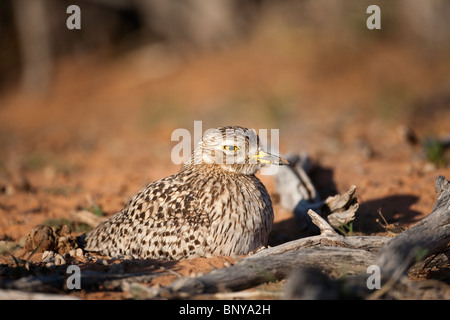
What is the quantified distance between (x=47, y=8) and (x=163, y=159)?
12.1 meters

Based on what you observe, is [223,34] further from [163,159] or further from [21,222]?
[21,222]

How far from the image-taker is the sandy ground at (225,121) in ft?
21.9

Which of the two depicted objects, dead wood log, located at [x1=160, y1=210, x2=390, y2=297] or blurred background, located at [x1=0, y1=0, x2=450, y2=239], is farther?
blurred background, located at [x1=0, y1=0, x2=450, y2=239]

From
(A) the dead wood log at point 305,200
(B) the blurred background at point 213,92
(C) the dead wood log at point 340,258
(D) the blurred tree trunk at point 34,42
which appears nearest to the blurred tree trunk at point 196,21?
(B) the blurred background at point 213,92

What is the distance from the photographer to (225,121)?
1138cm

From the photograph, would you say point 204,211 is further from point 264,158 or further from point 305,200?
point 305,200

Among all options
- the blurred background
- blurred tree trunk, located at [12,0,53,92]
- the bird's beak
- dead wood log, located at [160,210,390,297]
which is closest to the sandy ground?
the blurred background

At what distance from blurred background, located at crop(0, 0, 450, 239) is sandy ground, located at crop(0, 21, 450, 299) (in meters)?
0.05

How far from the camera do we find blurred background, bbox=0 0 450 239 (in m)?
7.48

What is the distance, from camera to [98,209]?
639 centimetres

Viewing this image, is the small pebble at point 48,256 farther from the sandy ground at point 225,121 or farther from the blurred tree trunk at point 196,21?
the blurred tree trunk at point 196,21

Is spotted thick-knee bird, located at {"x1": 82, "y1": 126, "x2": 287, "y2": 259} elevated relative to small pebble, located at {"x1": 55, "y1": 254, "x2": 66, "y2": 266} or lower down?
elevated

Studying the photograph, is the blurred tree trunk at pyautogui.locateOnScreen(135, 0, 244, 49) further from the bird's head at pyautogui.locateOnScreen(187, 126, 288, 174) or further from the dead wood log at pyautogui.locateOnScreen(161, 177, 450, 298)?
the dead wood log at pyautogui.locateOnScreen(161, 177, 450, 298)

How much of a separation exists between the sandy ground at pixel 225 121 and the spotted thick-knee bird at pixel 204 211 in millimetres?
264
